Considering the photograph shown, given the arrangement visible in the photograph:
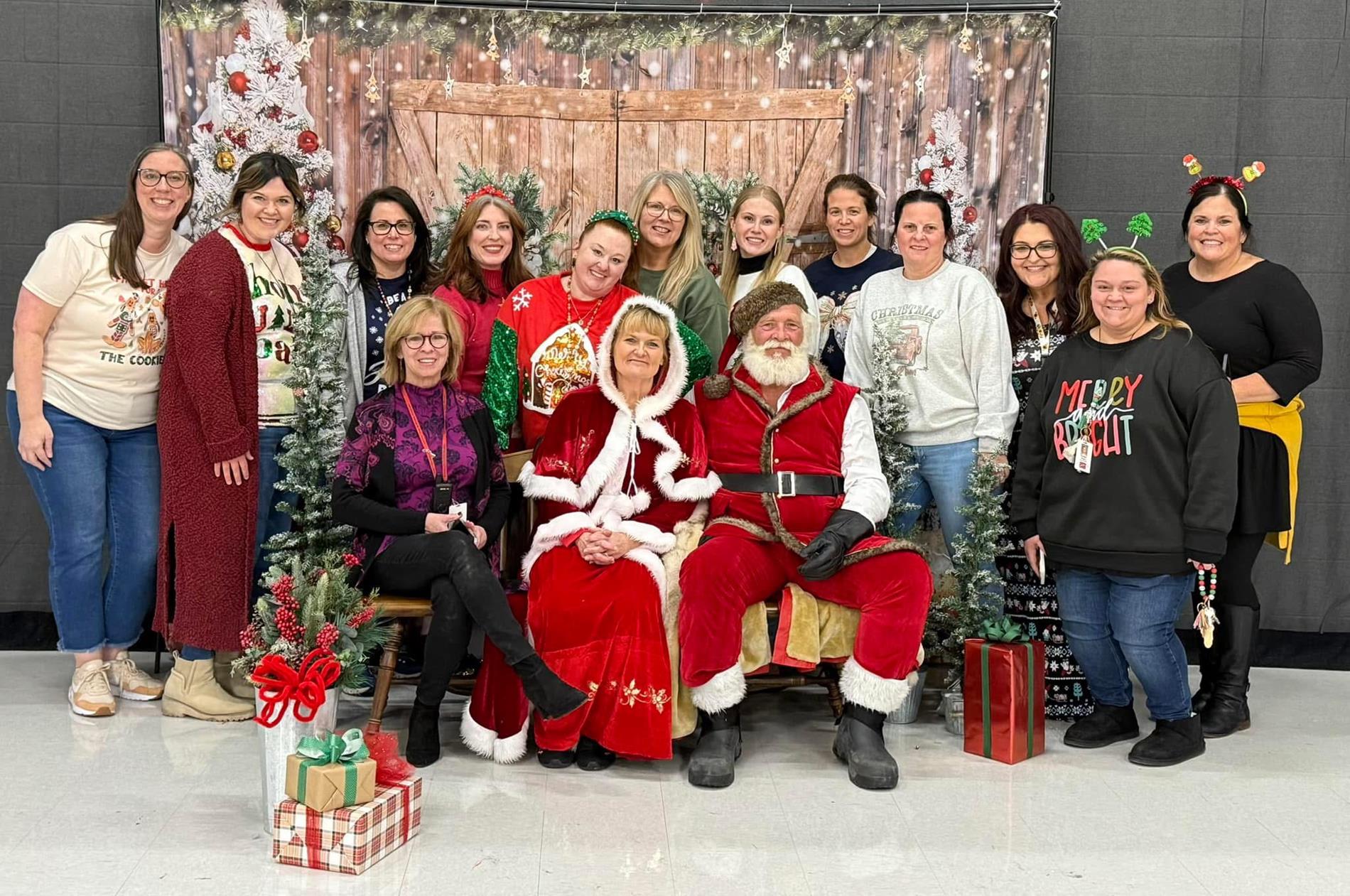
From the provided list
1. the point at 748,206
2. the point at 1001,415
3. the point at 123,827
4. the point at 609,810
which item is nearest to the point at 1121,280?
the point at 1001,415

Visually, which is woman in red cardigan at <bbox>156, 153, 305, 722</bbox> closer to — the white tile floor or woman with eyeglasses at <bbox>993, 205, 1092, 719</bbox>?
the white tile floor

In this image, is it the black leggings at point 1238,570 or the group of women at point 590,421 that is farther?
the black leggings at point 1238,570

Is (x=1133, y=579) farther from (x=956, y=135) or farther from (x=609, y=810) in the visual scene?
(x=956, y=135)

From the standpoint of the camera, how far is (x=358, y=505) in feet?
10.7

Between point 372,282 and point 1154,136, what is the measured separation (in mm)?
2932

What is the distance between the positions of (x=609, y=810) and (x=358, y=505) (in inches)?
42.5

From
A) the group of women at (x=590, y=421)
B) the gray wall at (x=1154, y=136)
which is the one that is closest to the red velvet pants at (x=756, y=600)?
the group of women at (x=590, y=421)

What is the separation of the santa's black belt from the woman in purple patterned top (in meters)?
0.70

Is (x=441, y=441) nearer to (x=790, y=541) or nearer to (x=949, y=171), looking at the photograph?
(x=790, y=541)

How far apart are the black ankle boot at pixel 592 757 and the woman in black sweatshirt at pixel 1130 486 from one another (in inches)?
53.6

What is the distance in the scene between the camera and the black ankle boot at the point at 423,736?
124 inches

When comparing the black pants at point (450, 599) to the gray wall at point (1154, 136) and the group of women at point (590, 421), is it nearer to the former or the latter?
the group of women at point (590, 421)

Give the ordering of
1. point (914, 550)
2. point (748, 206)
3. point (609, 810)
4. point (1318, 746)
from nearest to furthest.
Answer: point (609, 810)
point (914, 550)
point (1318, 746)
point (748, 206)

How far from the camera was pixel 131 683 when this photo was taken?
3.76m
